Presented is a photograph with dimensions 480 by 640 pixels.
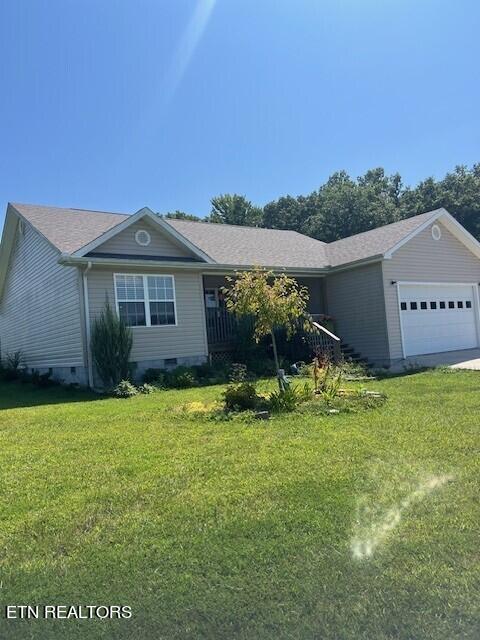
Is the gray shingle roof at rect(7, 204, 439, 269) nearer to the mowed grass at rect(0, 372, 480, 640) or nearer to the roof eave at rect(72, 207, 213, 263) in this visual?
the roof eave at rect(72, 207, 213, 263)

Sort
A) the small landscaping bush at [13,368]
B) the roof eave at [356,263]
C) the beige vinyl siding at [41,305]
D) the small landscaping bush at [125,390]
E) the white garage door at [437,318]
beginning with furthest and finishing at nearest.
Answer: the small landscaping bush at [13,368], the white garage door at [437,318], the roof eave at [356,263], the beige vinyl siding at [41,305], the small landscaping bush at [125,390]

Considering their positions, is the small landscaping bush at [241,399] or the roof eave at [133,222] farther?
the roof eave at [133,222]

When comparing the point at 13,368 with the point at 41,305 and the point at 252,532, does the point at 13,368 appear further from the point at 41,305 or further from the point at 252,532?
the point at 252,532

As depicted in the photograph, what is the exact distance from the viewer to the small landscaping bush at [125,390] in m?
11.5

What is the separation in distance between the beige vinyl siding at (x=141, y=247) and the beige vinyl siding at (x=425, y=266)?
6.71 meters

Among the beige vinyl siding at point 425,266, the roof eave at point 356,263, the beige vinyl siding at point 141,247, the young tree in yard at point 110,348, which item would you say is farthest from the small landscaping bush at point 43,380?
the beige vinyl siding at point 425,266

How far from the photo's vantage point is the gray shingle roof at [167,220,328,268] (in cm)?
1677

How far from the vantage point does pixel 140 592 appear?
9.15ft

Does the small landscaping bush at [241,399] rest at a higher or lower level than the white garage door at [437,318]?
lower

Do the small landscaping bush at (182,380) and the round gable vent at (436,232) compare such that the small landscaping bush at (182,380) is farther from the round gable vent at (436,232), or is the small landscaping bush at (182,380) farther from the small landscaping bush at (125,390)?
the round gable vent at (436,232)

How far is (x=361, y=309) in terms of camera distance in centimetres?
1664

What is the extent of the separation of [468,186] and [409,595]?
49.2 m

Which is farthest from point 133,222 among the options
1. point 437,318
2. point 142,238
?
point 437,318

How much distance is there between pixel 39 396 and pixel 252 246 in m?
9.58
